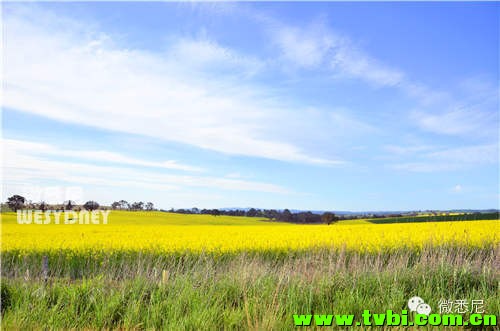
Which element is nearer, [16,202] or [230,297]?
[230,297]

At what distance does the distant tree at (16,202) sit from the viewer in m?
38.9

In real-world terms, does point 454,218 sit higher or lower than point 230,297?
higher

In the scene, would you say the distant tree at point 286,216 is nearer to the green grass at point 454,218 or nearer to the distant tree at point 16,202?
the green grass at point 454,218

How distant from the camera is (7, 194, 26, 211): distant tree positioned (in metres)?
38.9

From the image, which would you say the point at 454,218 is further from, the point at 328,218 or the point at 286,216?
the point at 286,216

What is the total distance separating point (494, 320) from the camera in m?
5.15

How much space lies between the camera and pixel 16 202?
39719 millimetres

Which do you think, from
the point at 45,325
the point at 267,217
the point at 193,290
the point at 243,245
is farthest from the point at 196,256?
the point at 267,217

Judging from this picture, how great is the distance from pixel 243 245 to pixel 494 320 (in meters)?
11.0

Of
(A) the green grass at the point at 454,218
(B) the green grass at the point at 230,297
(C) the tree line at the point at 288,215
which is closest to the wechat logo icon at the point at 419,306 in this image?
(B) the green grass at the point at 230,297

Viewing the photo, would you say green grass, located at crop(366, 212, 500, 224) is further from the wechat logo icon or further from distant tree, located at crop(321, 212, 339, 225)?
the wechat logo icon

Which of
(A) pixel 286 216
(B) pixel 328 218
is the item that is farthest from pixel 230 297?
(A) pixel 286 216

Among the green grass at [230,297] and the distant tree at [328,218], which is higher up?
the green grass at [230,297]

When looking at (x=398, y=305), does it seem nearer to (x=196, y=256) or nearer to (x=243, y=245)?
(x=196, y=256)
